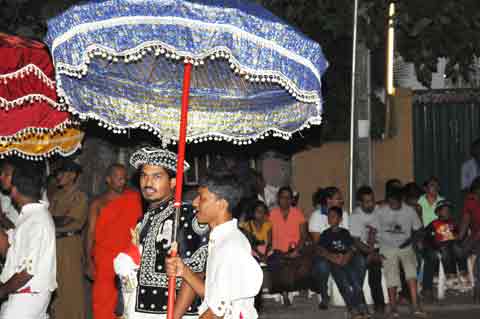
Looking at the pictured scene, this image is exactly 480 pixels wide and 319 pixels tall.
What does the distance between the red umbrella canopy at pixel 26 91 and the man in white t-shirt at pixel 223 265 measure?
1.79 meters

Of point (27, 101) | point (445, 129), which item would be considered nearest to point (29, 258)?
point (27, 101)

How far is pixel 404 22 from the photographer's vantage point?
14953 mm

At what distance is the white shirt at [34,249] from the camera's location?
8055 millimetres

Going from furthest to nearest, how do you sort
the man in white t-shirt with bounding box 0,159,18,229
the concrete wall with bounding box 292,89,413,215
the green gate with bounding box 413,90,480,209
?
the green gate with bounding box 413,90,480,209 → the concrete wall with bounding box 292,89,413,215 → the man in white t-shirt with bounding box 0,159,18,229

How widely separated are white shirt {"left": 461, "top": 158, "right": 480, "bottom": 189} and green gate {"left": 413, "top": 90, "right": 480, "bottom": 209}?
5.44 feet

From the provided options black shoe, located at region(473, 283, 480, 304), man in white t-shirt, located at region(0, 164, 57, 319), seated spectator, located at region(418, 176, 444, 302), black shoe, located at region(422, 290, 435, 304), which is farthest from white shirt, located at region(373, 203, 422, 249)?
man in white t-shirt, located at region(0, 164, 57, 319)

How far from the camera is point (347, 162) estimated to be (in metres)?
17.1

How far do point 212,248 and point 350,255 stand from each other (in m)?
7.31

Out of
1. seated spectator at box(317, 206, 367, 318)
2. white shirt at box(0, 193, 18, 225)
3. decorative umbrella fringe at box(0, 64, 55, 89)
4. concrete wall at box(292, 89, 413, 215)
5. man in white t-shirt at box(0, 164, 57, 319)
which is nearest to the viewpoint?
decorative umbrella fringe at box(0, 64, 55, 89)

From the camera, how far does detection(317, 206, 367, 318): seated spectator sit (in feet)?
44.0

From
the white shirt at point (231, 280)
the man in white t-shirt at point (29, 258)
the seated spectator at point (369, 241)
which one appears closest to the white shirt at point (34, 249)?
the man in white t-shirt at point (29, 258)

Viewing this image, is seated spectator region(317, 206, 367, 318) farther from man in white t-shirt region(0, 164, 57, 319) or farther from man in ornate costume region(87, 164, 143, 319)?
man in white t-shirt region(0, 164, 57, 319)

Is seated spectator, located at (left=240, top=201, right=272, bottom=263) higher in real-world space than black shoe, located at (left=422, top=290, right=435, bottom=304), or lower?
higher

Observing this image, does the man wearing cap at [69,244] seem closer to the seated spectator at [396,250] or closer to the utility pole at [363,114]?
the seated spectator at [396,250]
